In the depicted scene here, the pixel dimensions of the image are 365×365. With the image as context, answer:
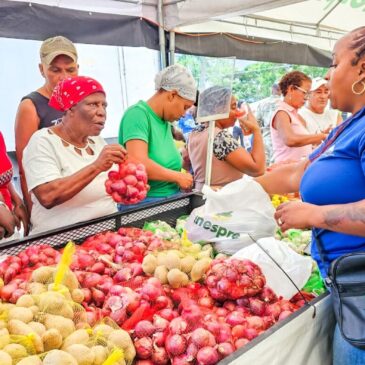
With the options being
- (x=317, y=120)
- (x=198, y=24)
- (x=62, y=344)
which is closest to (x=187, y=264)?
(x=62, y=344)

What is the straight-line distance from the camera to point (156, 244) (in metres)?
1.62

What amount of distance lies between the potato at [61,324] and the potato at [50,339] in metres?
0.03

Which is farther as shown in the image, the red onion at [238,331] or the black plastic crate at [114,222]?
the black plastic crate at [114,222]

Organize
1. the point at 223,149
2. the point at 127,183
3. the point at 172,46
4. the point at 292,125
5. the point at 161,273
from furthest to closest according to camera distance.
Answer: the point at 172,46 < the point at 292,125 < the point at 223,149 < the point at 127,183 < the point at 161,273

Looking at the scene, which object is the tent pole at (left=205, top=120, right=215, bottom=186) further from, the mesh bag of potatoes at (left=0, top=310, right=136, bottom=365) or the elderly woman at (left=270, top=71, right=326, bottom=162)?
the mesh bag of potatoes at (left=0, top=310, right=136, bottom=365)

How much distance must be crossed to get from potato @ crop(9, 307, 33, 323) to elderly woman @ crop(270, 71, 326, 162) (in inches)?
110

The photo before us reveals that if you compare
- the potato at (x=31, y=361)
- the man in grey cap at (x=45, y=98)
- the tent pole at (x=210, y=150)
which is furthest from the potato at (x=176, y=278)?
the man in grey cap at (x=45, y=98)

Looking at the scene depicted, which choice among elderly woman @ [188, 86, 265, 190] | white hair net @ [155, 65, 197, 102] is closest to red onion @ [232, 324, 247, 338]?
elderly woman @ [188, 86, 265, 190]

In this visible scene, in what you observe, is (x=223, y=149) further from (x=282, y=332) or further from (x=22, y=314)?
(x=22, y=314)

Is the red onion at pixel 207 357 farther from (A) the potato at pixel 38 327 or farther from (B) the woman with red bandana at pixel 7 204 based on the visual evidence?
(B) the woman with red bandana at pixel 7 204

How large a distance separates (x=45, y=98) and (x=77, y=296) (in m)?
1.59

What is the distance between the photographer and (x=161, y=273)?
136 cm

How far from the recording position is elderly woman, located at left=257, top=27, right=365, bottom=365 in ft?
3.58

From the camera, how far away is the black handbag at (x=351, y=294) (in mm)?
1053
